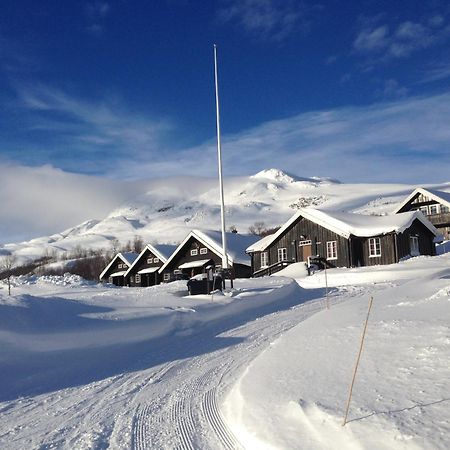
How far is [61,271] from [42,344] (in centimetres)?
11993

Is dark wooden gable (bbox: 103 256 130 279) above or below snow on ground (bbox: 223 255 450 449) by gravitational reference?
above

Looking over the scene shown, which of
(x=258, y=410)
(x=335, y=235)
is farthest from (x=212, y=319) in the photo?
(x=335, y=235)

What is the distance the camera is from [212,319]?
15148mm

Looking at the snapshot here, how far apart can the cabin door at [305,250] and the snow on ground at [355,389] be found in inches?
1067

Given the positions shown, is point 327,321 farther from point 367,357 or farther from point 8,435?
point 8,435

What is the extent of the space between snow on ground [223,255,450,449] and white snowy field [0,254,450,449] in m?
0.02

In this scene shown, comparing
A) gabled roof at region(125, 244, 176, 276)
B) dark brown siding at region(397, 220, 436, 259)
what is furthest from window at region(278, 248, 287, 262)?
gabled roof at region(125, 244, 176, 276)

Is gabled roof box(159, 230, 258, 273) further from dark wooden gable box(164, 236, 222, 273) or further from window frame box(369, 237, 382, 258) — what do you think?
window frame box(369, 237, 382, 258)

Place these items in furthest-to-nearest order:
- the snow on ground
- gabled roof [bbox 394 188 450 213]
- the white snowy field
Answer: gabled roof [bbox 394 188 450 213], the white snowy field, the snow on ground

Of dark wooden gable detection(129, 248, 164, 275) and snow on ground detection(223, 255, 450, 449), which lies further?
dark wooden gable detection(129, 248, 164, 275)

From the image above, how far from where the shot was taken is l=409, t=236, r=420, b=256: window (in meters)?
35.6

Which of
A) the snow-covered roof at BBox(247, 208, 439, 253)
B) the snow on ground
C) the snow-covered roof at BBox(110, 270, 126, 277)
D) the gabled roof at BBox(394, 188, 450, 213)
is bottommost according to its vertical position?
the snow on ground

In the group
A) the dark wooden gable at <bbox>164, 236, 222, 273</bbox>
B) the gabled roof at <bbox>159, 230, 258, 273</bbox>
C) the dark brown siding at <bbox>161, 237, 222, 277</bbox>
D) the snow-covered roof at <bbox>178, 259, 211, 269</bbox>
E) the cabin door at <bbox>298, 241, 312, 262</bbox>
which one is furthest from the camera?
the dark brown siding at <bbox>161, 237, 222, 277</bbox>

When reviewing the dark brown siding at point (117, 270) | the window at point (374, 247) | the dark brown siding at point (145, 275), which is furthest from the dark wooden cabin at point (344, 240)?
the dark brown siding at point (117, 270)
